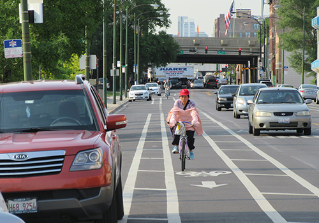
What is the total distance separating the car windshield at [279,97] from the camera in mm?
19625

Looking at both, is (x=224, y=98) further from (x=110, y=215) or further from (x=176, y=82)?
(x=176, y=82)

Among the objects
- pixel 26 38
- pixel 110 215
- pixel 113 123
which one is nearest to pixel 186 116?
pixel 113 123

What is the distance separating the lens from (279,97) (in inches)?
781

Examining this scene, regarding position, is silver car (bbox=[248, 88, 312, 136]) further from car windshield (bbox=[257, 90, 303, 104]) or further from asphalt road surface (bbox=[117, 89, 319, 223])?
asphalt road surface (bbox=[117, 89, 319, 223])

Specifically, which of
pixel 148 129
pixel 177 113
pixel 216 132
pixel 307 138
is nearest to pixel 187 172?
pixel 177 113

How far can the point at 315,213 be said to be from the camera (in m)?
7.39

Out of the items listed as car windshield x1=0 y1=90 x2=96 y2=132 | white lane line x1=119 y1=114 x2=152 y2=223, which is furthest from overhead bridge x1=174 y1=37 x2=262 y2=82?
car windshield x1=0 y1=90 x2=96 y2=132

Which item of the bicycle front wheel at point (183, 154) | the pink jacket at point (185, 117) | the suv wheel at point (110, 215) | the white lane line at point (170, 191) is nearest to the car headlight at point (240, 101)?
the white lane line at point (170, 191)

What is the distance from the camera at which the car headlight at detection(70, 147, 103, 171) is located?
223 inches

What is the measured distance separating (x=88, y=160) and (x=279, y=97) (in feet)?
48.9

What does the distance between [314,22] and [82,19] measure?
44.6 m

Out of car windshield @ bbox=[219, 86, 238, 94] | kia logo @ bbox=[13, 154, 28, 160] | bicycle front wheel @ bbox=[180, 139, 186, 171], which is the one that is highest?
kia logo @ bbox=[13, 154, 28, 160]

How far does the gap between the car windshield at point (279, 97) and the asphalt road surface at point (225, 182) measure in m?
2.59

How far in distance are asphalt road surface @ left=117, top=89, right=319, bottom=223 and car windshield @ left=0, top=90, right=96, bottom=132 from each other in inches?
58.4
